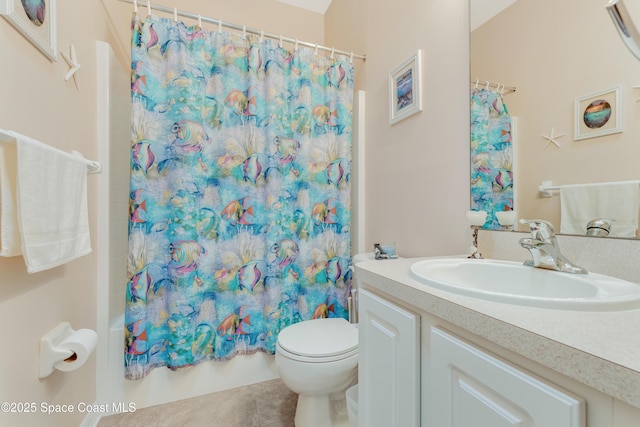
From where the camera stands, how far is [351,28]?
6.45 ft

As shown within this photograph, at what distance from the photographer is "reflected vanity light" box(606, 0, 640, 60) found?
0.60m

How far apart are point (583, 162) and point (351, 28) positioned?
1.80m

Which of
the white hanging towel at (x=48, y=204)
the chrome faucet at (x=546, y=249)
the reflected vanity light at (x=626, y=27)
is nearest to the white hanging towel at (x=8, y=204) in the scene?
the white hanging towel at (x=48, y=204)

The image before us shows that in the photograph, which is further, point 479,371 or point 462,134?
point 462,134

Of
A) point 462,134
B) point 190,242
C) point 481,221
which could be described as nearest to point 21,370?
point 190,242

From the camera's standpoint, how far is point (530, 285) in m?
0.77

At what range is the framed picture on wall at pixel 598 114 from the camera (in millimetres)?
700

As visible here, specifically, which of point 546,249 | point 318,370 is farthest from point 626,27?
point 318,370

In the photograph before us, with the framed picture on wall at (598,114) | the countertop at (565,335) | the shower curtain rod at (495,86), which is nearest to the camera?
the countertop at (565,335)

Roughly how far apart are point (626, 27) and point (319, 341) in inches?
56.1

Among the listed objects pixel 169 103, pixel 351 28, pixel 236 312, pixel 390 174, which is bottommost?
pixel 236 312

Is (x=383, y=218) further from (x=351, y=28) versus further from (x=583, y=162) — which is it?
(x=351, y=28)

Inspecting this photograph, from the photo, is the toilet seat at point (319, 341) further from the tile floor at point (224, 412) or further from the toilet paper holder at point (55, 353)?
the toilet paper holder at point (55, 353)

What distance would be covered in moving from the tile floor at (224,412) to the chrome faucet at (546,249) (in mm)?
1335
